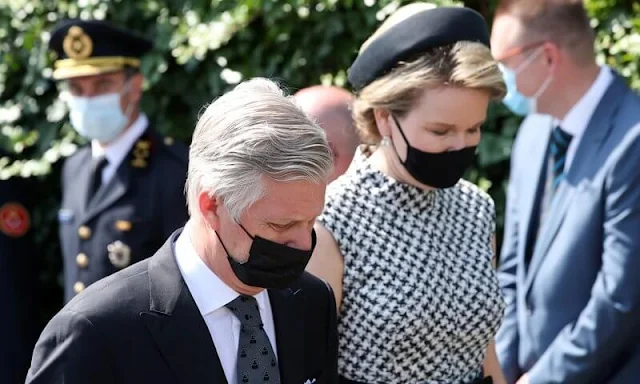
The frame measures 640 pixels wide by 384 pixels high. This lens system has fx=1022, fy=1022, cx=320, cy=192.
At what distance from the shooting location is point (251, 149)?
1.93m

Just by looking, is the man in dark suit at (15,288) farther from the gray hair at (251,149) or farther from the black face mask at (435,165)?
the gray hair at (251,149)

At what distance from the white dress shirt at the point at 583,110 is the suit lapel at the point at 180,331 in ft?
5.85

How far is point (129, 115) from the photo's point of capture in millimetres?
4230

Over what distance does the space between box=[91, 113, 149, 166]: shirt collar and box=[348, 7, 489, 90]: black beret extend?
1643 millimetres

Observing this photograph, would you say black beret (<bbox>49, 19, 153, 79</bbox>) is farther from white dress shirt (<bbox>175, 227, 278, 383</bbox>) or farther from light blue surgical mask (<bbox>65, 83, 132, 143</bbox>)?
white dress shirt (<bbox>175, 227, 278, 383</bbox>)

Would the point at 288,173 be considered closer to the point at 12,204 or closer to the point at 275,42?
the point at 275,42

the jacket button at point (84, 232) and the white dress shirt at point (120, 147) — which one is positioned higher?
the white dress shirt at point (120, 147)

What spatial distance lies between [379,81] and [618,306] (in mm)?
1090

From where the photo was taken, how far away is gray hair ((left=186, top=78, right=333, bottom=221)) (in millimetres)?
1940

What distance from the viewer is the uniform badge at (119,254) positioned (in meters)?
3.90

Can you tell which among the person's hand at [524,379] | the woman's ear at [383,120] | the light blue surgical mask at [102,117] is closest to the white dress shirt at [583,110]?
the person's hand at [524,379]

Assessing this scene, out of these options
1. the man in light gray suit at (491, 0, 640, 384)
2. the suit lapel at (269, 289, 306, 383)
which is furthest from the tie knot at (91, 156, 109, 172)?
the suit lapel at (269, 289, 306, 383)

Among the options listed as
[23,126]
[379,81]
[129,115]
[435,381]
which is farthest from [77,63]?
[435,381]

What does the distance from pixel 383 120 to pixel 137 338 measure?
104 cm
